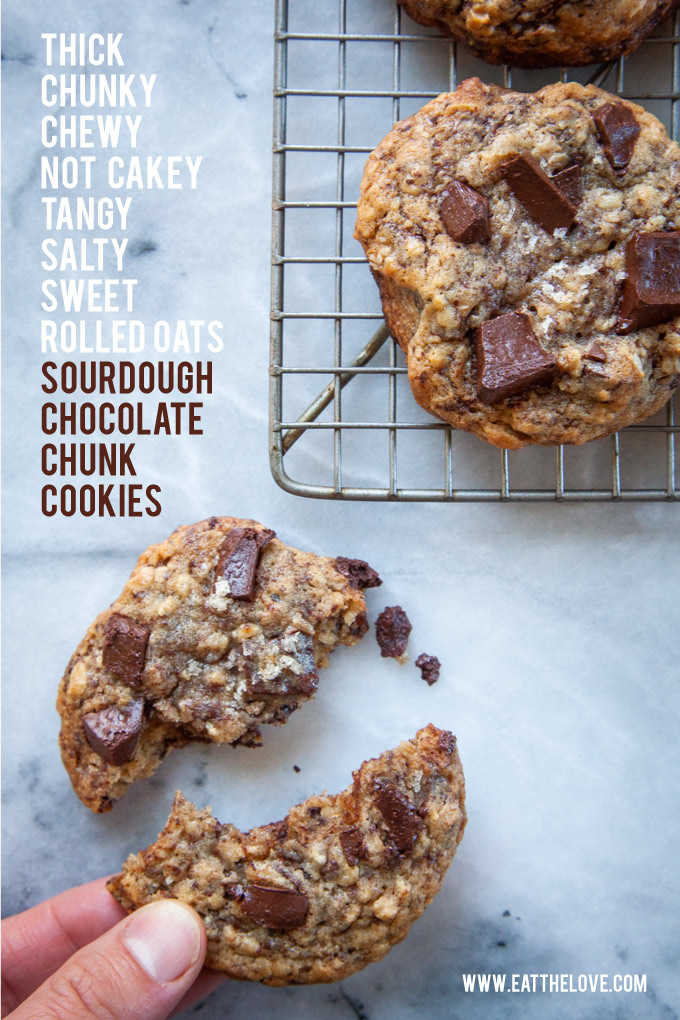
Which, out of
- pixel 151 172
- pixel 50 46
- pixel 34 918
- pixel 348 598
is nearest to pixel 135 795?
pixel 34 918

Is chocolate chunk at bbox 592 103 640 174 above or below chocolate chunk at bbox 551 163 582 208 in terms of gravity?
above

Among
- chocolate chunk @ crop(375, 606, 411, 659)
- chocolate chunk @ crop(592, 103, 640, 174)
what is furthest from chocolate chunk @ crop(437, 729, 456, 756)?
chocolate chunk @ crop(592, 103, 640, 174)

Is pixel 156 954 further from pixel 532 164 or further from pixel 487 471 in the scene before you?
pixel 532 164

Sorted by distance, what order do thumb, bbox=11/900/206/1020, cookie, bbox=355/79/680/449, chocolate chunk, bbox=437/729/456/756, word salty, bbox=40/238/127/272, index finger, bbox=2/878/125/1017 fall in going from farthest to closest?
word salty, bbox=40/238/127/272 < index finger, bbox=2/878/125/1017 < chocolate chunk, bbox=437/729/456/756 < cookie, bbox=355/79/680/449 < thumb, bbox=11/900/206/1020

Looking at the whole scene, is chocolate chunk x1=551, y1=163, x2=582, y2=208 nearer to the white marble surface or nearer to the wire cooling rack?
the wire cooling rack

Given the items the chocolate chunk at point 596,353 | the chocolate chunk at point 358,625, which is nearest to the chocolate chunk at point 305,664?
the chocolate chunk at point 358,625

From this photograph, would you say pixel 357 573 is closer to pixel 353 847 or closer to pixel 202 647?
pixel 202 647

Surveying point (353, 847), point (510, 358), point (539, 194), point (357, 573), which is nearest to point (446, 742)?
point (353, 847)

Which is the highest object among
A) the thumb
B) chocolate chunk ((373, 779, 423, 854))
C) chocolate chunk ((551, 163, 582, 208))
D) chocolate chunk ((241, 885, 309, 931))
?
chocolate chunk ((551, 163, 582, 208))

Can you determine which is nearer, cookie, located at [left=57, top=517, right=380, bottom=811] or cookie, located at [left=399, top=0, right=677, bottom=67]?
cookie, located at [left=399, top=0, right=677, bottom=67]
